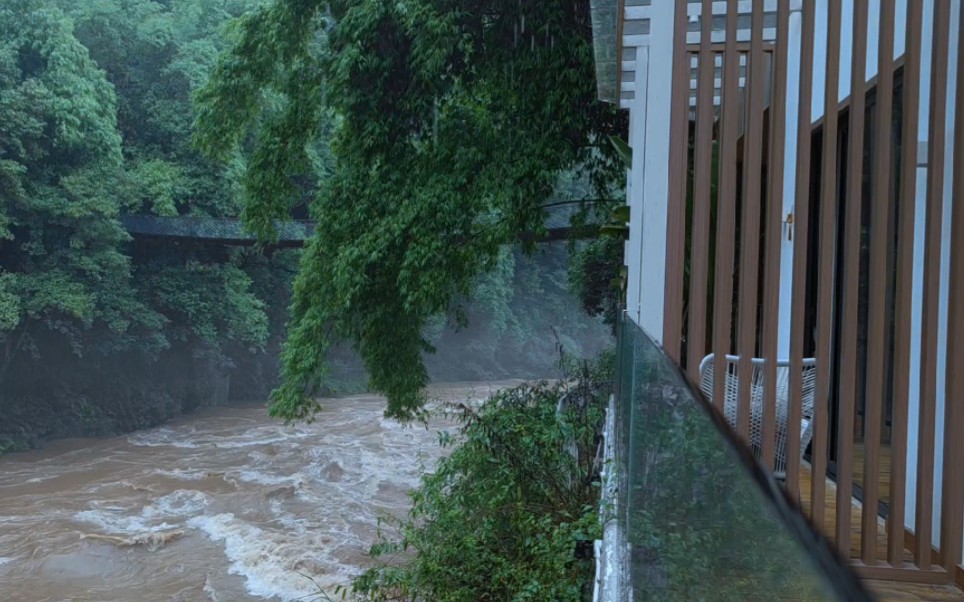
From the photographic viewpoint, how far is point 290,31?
10602 mm

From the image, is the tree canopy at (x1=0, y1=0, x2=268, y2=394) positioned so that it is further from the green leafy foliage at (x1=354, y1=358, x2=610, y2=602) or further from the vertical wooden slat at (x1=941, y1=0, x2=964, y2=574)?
the vertical wooden slat at (x1=941, y1=0, x2=964, y2=574)

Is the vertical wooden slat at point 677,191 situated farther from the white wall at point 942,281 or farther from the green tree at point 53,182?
the green tree at point 53,182

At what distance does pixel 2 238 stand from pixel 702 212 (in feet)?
59.2

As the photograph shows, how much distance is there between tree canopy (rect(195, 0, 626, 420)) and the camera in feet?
29.2

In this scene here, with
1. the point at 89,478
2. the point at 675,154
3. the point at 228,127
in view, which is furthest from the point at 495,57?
the point at 89,478

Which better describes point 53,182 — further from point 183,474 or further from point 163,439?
point 183,474

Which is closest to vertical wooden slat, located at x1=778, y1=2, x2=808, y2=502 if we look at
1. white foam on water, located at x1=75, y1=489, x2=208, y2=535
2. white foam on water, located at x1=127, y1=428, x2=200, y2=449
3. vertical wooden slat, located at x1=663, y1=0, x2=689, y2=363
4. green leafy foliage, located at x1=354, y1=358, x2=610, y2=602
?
vertical wooden slat, located at x1=663, y1=0, x2=689, y2=363

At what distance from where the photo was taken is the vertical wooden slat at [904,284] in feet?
8.07

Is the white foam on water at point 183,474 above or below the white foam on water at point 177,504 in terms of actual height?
above

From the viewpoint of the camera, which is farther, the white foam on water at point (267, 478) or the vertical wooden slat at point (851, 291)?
the white foam on water at point (267, 478)

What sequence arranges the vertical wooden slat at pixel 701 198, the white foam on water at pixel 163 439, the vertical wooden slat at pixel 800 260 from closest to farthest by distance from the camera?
the vertical wooden slat at pixel 800 260
the vertical wooden slat at pixel 701 198
the white foam on water at pixel 163 439

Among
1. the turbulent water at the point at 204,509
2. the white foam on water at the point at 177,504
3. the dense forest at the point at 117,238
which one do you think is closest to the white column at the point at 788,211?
the turbulent water at the point at 204,509

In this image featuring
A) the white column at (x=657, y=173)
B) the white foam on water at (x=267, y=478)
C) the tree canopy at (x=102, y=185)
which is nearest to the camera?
the white column at (x=657, y=173)

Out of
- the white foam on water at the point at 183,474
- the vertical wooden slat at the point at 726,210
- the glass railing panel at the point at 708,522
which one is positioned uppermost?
the vertical wooden slat at the point at 726,210
